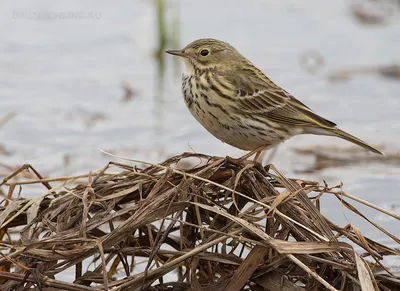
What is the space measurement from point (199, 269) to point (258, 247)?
1.94ft

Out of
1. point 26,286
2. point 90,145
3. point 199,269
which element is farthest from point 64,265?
point 90,145

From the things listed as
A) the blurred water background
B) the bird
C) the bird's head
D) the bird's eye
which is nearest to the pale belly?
the bird

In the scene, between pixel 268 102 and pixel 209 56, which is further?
pixel 209 56

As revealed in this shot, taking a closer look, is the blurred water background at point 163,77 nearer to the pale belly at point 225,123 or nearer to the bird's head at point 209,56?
the pale belly at point 225,123

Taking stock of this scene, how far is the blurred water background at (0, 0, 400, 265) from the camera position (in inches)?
385

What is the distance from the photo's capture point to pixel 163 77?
1266cm

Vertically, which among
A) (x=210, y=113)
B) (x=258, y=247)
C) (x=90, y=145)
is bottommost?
(x=90, y=145)

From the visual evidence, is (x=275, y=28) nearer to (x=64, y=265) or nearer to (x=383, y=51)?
(x=383, y=51)

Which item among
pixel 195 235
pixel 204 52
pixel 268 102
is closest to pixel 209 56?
pixel 204 52

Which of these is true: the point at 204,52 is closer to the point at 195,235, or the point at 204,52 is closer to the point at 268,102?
the point at 268,102

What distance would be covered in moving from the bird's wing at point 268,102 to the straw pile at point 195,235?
1.00 m

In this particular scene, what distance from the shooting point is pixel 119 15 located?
48.9ft

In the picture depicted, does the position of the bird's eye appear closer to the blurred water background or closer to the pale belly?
the pale belly

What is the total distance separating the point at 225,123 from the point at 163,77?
6321mm
